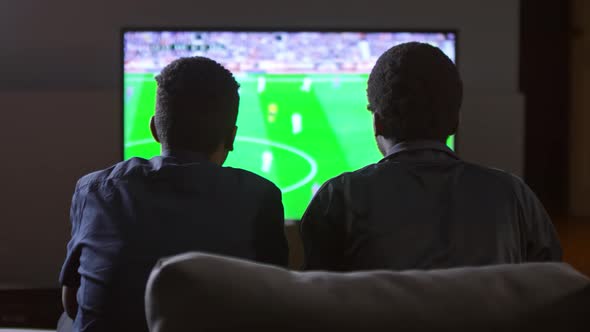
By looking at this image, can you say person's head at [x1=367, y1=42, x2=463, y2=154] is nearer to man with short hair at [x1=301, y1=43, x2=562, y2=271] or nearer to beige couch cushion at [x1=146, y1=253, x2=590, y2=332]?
man with short hair at [x1=301, y1=43, x2=562, y2=271]

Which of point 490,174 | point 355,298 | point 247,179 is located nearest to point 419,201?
point 490,174

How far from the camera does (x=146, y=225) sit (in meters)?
1.40

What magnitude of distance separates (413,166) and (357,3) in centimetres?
250

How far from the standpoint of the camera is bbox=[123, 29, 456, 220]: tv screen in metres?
3.28

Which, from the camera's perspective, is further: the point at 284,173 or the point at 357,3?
the point at 357,3

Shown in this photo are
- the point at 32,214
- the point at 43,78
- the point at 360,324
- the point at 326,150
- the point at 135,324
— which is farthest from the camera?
the point at 43,78

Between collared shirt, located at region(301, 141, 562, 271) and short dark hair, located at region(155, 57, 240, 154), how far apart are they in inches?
12.3

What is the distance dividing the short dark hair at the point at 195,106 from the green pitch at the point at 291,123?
1.60 m

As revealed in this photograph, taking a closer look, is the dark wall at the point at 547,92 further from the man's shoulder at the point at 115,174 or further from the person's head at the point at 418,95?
the man's shoulder at the point at 115,174

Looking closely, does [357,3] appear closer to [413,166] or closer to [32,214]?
[32,214]

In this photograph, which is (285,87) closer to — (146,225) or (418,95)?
(418,95)

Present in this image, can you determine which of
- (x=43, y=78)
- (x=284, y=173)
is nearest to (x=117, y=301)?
(x=284, y=173)

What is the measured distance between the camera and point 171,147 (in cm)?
167

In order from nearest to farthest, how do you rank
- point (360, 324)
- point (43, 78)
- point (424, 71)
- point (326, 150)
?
1. point (360, 324)
2. point (424, 71)
3. point (326, 150)
4. point (43, 78)
